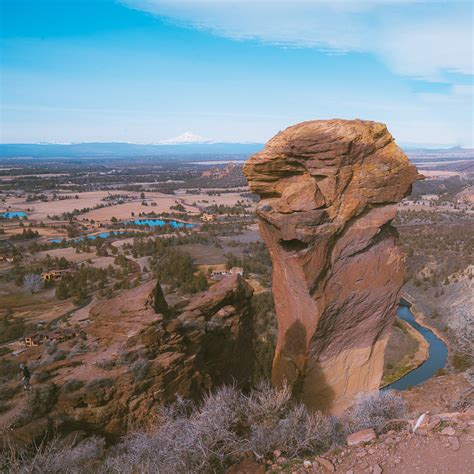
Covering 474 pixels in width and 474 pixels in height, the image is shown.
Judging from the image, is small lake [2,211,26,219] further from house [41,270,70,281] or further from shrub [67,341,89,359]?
shrub [67,341,89,359]

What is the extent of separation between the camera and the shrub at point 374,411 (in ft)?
26.5

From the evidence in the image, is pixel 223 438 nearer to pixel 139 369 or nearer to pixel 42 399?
pixel 139 369

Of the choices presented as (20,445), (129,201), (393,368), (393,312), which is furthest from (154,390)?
(129,201)

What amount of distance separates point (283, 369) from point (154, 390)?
371 cm

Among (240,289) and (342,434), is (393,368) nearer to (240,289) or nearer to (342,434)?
(240,289)

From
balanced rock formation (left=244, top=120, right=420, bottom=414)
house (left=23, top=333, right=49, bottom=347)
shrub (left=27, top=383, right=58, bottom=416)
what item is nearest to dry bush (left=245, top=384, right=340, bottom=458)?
balanced rock formation (left=244, top=120, right=420, bottom=414)

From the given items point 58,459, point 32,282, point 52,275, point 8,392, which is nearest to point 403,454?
point 58,459

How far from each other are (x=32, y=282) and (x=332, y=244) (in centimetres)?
3573

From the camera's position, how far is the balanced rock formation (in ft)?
29.9

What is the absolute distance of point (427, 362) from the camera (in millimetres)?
27953

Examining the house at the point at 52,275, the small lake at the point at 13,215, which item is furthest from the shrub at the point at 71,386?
the small lake at the point at 13,215

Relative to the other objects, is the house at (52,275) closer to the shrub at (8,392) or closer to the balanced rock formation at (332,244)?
the shrub at (8,392)

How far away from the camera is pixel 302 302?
9953 mm

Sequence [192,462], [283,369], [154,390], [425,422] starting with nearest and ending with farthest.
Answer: [192,462]
[425,422]
[154,390]
[283,369]
